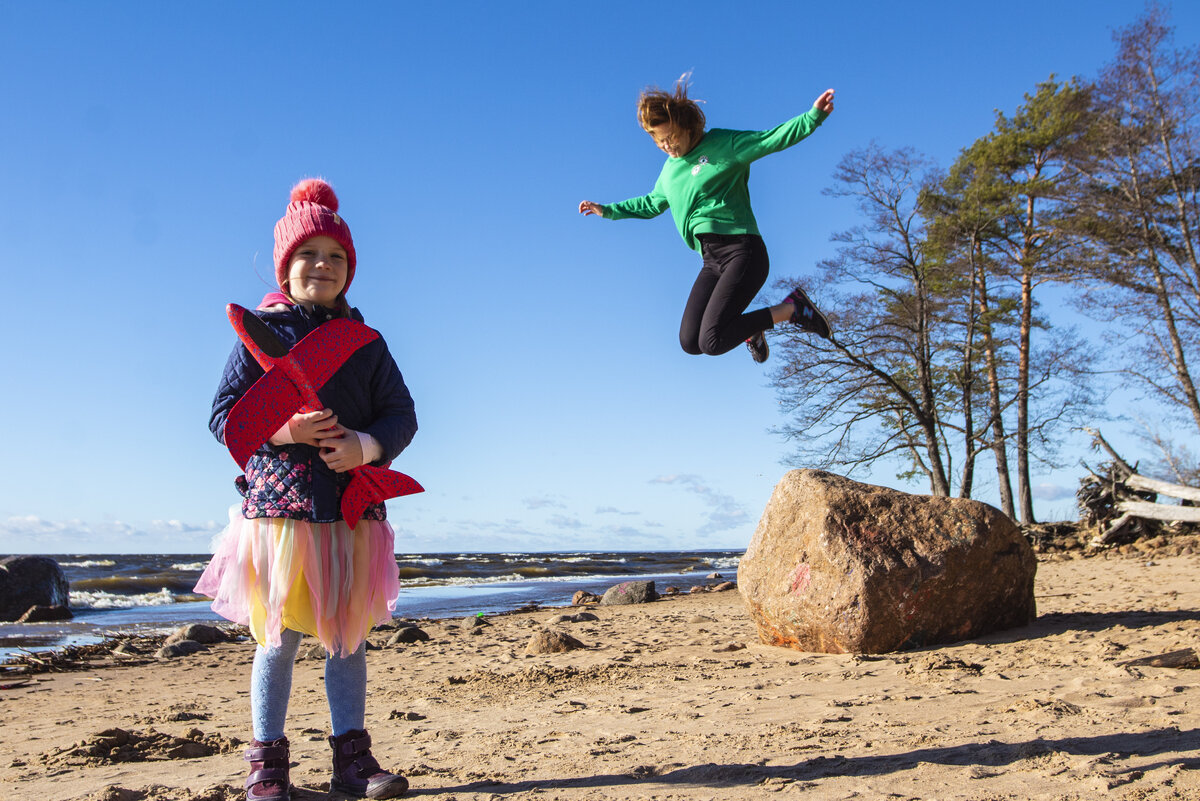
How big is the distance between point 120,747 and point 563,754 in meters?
2.17

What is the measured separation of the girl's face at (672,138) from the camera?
4.79m

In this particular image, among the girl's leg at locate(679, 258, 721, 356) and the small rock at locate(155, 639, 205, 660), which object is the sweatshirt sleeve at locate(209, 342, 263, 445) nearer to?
the girl's leg at locate(679, 258, 721, 356)

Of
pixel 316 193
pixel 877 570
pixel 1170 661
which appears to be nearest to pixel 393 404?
pixel 316 193

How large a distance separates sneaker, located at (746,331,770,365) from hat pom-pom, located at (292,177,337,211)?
9.53ft

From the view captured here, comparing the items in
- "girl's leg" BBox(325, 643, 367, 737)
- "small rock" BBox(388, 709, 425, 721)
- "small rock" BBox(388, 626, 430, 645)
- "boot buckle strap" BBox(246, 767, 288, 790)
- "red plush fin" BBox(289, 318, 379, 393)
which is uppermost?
"red plush fin" BBox(289, 318, 379, 393)

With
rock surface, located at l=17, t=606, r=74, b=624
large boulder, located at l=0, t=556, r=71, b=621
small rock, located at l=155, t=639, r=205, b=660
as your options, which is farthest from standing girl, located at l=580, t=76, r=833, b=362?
large boulder, located at l=0, t=556, r=71, b=621

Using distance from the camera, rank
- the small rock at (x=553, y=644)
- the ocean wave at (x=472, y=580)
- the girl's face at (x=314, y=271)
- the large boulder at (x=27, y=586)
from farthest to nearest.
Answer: the ocean wave at (x=472, y=580), the large boulder at (x=27, y=586), the small rock at (x=553, y=644), the girl's face at (x=314, y=271)

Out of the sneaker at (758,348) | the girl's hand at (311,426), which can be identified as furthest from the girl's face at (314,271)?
the sneaker at (758,348)

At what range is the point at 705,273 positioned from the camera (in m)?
5.00

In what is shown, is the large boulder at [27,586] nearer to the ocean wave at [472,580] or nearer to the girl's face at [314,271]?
the ocean wave at [472,580]

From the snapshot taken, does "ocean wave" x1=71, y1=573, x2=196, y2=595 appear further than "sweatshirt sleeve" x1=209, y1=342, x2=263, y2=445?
Yes

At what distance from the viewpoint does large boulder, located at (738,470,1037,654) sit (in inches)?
226

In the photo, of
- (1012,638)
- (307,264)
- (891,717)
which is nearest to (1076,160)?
(1012,638)

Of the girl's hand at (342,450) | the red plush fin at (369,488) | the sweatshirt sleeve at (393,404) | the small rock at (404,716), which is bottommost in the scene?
the small rock at (404,716)
